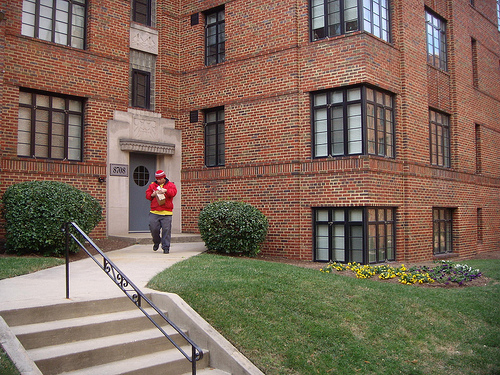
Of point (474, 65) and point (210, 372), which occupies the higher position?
point (474, 65)

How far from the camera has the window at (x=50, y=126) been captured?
12.9m

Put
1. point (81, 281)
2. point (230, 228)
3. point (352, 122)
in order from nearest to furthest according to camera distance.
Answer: point (81, 281) < point (230, 228) < point (352, 122)

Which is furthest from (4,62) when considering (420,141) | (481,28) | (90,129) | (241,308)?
(481,28)

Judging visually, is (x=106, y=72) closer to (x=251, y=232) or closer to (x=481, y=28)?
(x=251, y=232)

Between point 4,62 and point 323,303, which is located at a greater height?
point 4,62

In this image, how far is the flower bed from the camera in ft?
32.6

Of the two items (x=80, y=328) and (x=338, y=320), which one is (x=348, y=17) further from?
(x=80, y=328)

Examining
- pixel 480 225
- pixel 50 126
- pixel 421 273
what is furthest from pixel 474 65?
pixel 50 126

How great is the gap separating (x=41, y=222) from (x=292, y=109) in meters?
6.79

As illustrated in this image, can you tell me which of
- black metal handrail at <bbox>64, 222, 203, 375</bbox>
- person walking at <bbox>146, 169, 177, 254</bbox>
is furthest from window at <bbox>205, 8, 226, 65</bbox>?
black metal handrail at <bbox>64, 222, 203, 375</bbox>

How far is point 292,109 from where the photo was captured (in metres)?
13.3

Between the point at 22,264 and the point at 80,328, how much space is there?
160 inches

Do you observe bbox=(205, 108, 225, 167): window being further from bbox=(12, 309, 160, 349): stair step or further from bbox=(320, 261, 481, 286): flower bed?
bbox=(12, 309, 160, 349): stair step

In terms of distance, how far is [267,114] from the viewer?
546 inches
